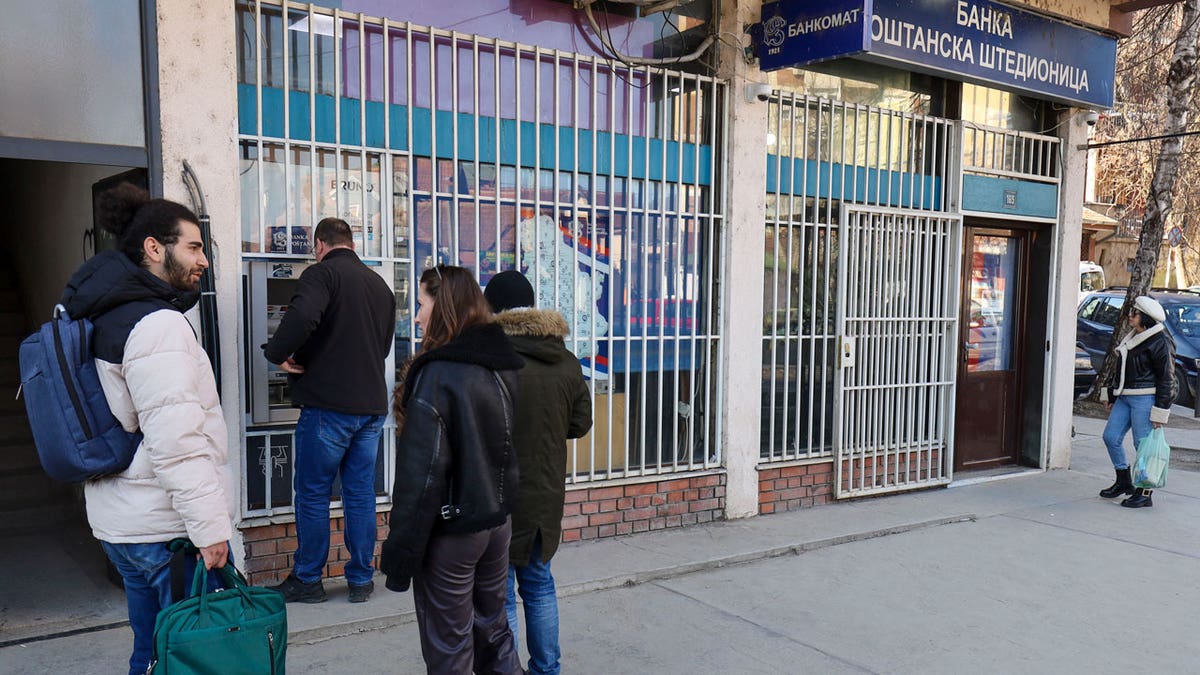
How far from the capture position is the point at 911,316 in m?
7.13

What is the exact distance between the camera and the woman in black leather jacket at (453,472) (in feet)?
9.04

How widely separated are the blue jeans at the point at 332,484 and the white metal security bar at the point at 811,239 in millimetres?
3061

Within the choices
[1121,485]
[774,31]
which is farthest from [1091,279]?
[774,31]

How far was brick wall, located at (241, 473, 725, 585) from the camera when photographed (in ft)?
15.0

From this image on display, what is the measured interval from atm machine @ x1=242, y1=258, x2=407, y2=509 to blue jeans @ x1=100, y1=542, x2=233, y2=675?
A: 5.61ft

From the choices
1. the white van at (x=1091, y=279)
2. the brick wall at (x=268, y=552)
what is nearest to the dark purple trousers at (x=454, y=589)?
the brick wall at (x=268, y=552)

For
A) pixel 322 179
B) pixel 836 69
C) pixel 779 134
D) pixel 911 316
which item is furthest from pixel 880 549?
pixel 322 179

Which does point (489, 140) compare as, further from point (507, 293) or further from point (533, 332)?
point (533, 332)

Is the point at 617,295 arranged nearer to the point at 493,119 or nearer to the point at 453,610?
the point at 493,119

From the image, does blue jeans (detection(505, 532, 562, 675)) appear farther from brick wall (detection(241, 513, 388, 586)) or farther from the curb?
brick wall (detection(241, 513, 388, 586))

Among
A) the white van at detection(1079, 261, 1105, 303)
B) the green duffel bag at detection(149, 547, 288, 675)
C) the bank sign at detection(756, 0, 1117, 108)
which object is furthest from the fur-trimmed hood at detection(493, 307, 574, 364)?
the white van at detection(1079, 261, 1105, 303)

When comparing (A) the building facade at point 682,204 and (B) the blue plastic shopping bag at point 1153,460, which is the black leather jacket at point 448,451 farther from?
(B) the blue plastic shopping bag at point 1153,460

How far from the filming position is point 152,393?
8.37 ft

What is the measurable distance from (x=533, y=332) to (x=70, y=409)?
4.82ft
